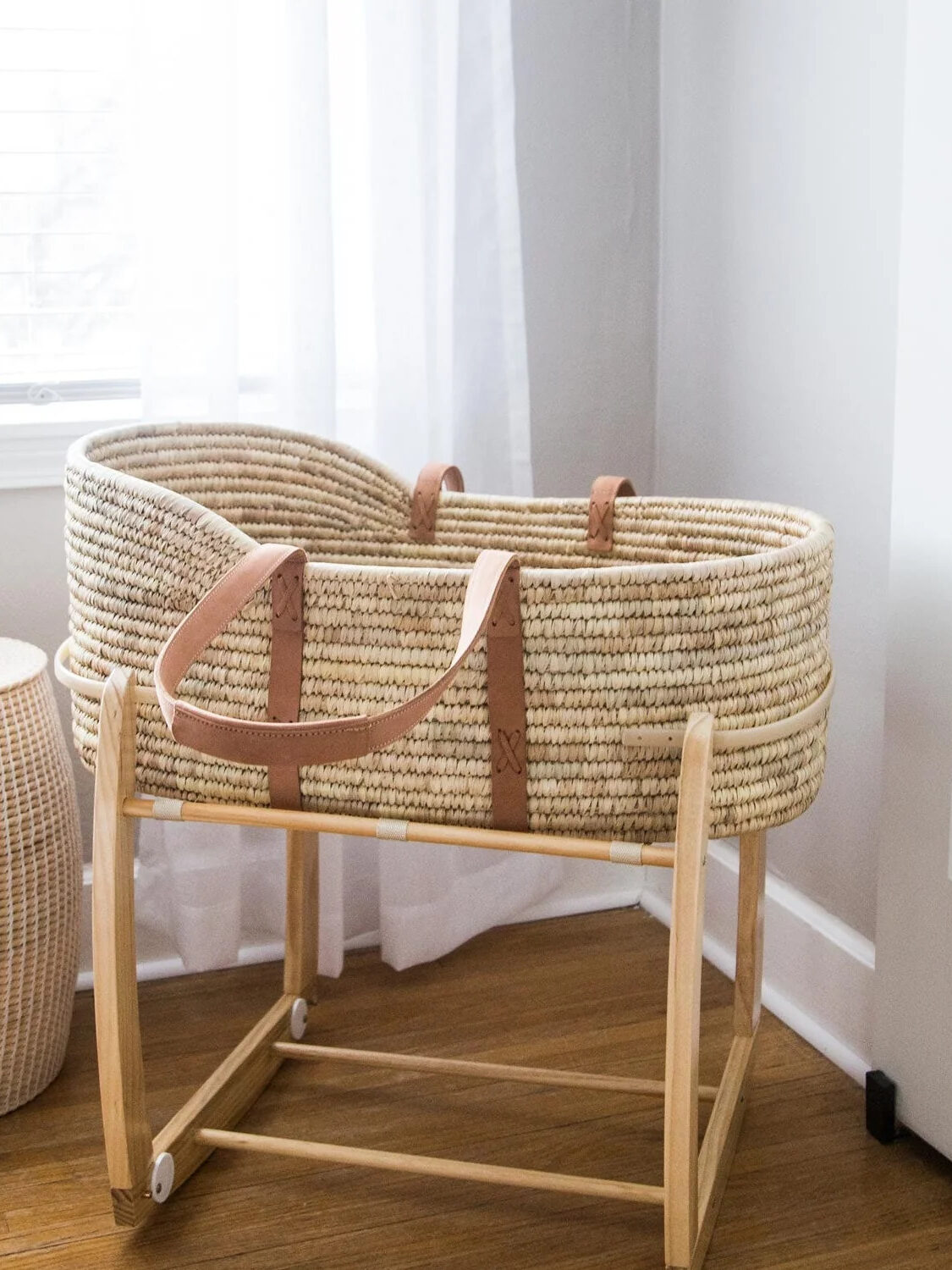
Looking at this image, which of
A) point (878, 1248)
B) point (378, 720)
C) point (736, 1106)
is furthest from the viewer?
point (736, 1106)

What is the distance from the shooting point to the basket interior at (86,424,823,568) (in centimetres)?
139

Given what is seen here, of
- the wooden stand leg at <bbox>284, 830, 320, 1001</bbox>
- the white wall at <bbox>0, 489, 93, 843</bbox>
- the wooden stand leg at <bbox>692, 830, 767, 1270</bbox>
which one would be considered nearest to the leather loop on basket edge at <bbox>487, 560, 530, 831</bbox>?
the wooden stand leg at <bbox>692, 830, 767, 1270</bbox>

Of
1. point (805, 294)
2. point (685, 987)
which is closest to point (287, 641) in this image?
point (685, 987)

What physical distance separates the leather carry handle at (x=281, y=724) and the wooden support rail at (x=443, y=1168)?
413 mm

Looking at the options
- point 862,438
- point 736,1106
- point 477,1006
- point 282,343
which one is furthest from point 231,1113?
point 862,438

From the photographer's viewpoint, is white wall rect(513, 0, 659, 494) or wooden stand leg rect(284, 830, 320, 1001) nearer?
wooden stand leg rect(284, 830, 320, 1001)

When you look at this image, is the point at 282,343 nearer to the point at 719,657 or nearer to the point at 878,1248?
the point at 719,657

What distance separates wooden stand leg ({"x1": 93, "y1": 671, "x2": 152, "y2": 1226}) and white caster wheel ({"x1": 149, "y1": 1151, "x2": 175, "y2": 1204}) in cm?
4

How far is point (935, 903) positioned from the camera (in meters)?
1.29

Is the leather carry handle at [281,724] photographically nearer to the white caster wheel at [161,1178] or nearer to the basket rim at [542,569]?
the basket rim at [542,569]

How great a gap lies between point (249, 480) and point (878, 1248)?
3.13 ft

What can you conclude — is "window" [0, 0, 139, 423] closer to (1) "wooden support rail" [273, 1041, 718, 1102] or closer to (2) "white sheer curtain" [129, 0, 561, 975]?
(2) "white sheer curtain" [129, 0, 561, 975]

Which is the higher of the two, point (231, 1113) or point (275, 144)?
point (275, 144)

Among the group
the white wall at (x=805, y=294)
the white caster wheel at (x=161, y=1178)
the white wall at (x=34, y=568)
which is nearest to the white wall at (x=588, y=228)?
the white wall at (x=805, y=294)
